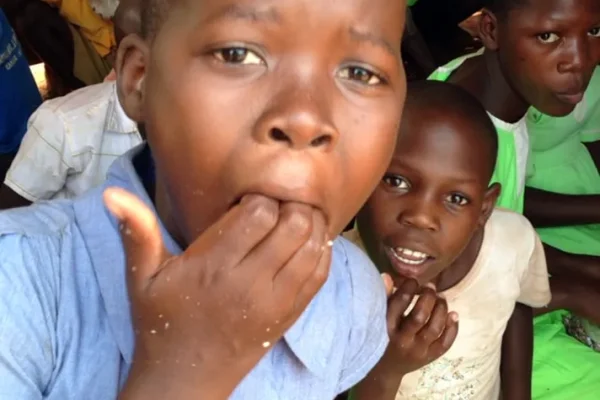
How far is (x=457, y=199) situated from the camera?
1122 millimetres

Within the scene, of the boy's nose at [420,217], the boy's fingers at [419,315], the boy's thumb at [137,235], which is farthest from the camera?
the boy's nose at [420,217]

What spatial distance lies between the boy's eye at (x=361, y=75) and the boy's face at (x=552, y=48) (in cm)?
83

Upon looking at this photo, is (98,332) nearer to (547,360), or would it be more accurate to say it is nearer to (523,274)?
(523,274)

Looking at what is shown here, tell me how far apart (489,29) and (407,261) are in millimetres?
599

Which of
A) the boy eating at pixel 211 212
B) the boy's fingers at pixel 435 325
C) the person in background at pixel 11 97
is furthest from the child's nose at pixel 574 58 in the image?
the person in background at pixel 11 97

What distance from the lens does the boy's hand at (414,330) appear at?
958mm

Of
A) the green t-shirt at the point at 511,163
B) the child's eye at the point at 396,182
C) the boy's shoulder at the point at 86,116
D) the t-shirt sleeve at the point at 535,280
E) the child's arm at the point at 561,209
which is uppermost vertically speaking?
the boy's shoulder at the point at 86,116

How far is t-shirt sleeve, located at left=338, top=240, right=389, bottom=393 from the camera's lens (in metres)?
0.85

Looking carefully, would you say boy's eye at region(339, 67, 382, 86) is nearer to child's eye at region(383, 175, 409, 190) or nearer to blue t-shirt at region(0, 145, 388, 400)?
blue t-shirt at region(0, 145, 388, 400)

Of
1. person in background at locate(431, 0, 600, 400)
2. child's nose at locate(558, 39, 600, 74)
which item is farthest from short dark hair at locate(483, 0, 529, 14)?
child's nose at locate(558, 39, 600, 74)

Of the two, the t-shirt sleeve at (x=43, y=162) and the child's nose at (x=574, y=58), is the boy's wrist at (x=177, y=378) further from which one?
the child's nose at (x=574, y=58)

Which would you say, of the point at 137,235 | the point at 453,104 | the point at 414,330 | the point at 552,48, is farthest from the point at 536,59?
the point at 137,235

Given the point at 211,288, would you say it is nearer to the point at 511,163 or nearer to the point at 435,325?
the point at 435,325

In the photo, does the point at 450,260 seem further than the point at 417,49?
No
